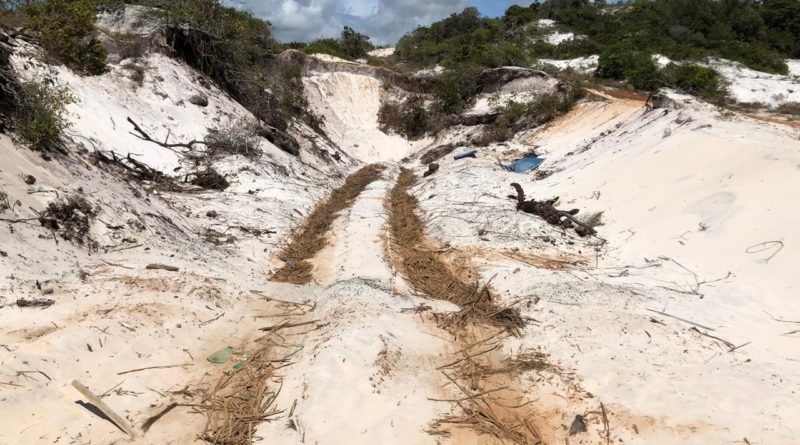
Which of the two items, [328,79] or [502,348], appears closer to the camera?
[502,348]

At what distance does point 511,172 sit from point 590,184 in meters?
3.96

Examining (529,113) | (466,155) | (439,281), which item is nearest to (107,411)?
(439,281)

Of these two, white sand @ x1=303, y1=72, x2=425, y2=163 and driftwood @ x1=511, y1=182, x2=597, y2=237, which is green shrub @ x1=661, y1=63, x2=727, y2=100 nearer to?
white sand @ x1=303, y1=72, x2=425, y2=163

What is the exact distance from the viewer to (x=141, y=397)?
4555 mm

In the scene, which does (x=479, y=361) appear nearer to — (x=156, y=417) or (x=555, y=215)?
(x=156, y=417)

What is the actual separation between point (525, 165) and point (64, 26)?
14.6 meters

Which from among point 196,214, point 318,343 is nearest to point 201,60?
point 196,214

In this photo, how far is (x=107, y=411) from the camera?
416 centimetres

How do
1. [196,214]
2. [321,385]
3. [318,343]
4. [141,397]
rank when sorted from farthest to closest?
[196,214]
[318,343]
[321,385]
[141,397]

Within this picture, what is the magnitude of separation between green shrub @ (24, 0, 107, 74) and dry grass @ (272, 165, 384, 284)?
761cm

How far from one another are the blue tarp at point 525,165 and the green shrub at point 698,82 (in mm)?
9133

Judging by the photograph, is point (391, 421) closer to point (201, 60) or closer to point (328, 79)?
point (201, 60)

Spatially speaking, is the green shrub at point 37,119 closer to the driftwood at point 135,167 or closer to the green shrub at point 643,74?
the driftwood at point 135,167

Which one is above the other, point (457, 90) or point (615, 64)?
point (615, 64)
